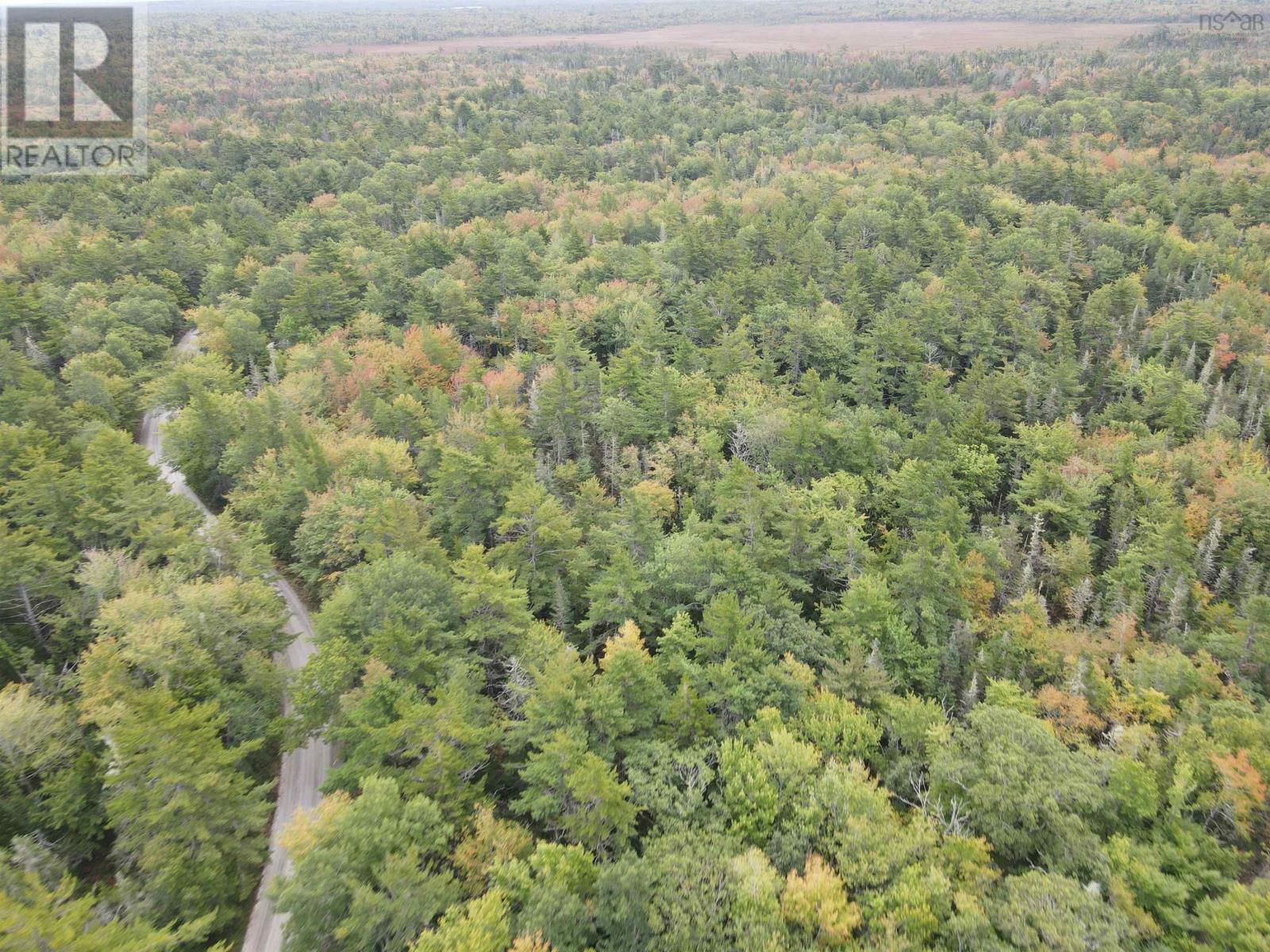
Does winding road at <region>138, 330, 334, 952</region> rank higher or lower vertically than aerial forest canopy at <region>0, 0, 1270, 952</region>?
lower

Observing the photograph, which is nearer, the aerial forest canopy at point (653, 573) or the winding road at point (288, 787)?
the aerial forest canopy at point (653, 573)

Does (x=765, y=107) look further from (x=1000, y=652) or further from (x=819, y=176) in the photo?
(x=1000, y=652)

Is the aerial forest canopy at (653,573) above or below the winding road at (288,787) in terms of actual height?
above

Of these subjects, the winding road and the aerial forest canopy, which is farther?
the winding road
